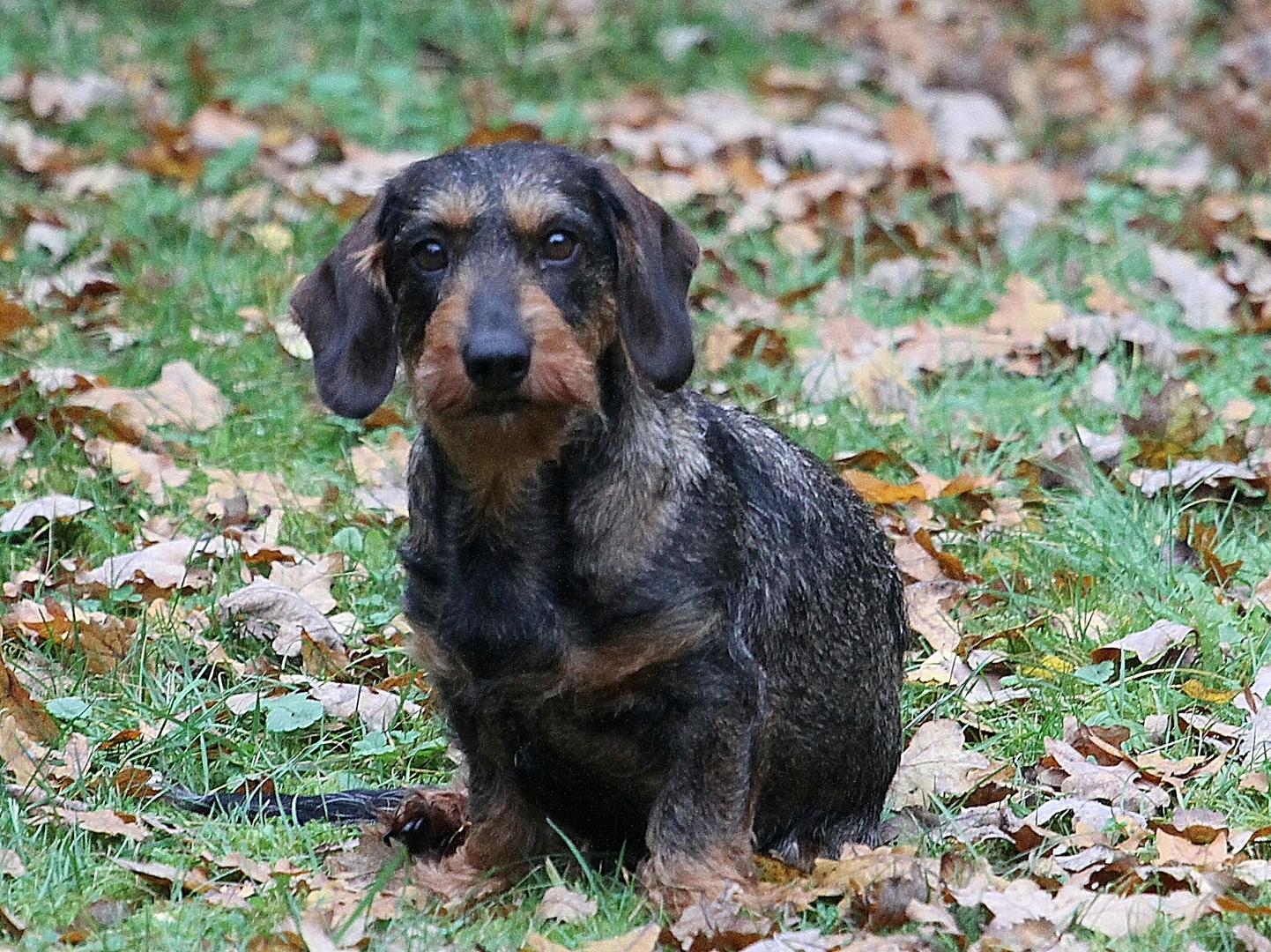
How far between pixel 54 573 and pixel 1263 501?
11.6 ft

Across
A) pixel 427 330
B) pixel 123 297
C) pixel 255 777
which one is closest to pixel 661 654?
pixel 427 330

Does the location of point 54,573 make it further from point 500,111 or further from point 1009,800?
point 500,111

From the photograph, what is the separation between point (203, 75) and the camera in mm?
10070

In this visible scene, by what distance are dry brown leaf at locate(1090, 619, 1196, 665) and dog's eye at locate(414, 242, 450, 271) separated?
6.79ft

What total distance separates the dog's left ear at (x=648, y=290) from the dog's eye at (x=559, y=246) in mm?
150

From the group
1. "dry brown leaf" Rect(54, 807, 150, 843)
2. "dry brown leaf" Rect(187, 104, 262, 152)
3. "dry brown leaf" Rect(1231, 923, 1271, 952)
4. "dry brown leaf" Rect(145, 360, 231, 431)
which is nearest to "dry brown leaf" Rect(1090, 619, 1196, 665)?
"dry brown leaf" Rect(1231, 923, 1271, 952)

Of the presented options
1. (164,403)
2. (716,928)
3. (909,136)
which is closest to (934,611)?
(716,928)

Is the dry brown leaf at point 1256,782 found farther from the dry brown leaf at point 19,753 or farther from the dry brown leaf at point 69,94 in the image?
the dry brown leaf at point 69,94

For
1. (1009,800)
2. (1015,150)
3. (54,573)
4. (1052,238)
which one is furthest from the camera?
(1015,150)

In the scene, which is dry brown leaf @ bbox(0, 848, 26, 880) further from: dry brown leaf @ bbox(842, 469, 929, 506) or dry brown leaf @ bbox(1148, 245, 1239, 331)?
dry brown leaf @ bbox(1148, 245, 1239, 331)

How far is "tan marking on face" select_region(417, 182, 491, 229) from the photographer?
415cm

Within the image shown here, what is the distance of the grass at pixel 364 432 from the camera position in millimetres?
4426

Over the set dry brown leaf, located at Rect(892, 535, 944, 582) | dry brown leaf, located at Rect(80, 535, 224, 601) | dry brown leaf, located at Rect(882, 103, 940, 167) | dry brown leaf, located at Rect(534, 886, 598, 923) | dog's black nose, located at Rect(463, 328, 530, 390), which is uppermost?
dog's black nose, located at Rect(463, 328, 530, 390)

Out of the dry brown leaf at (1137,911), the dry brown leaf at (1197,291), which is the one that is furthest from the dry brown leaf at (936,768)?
the dry brown leaf at (1197,291)
